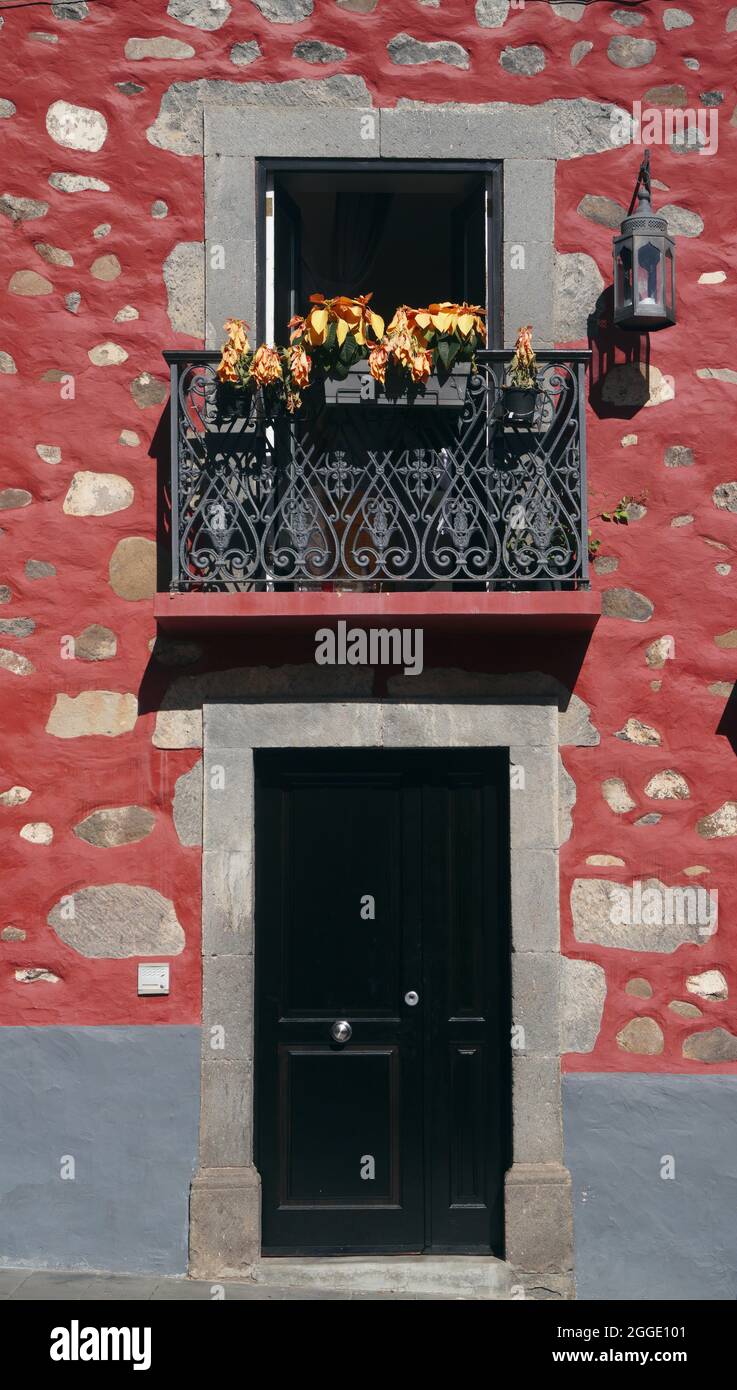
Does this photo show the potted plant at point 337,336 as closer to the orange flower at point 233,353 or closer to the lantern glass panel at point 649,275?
the orange flower at point 233,353

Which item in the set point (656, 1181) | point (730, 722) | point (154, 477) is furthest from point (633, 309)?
point (656, 1181)

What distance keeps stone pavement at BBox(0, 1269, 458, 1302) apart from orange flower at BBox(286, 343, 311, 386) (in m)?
4.08

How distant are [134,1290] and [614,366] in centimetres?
479

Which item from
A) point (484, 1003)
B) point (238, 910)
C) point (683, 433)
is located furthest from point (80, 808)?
point (683, 433)

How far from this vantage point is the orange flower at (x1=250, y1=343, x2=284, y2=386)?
6422mm

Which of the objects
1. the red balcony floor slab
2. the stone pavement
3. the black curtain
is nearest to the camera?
the stone pavement

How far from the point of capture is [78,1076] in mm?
6547

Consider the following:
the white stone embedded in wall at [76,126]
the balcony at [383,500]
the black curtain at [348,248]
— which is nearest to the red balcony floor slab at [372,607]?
the balcony at [383,500]

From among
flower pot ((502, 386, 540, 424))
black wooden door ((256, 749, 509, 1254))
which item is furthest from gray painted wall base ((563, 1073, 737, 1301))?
flower pot ((502, 386, 540, 424))

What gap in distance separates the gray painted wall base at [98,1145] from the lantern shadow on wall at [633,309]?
11.9 feet

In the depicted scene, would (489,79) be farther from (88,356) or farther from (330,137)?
(88,356)

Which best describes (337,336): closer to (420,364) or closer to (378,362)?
(378,362)

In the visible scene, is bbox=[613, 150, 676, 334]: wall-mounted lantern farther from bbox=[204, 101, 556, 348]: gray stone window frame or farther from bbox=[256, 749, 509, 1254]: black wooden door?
bbox=[256, 749, 509, 1254]: black wooden door

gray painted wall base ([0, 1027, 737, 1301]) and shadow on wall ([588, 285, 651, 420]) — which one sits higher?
shadow on wall ([588, 285, 651, 420])
